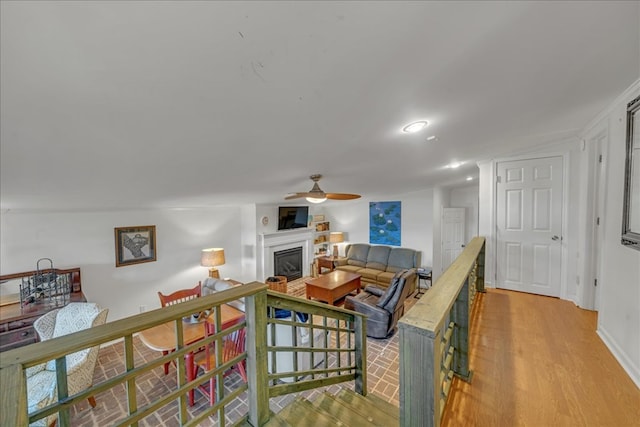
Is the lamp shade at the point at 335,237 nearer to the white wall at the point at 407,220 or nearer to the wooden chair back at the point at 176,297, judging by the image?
the white wall at the point at 407,220

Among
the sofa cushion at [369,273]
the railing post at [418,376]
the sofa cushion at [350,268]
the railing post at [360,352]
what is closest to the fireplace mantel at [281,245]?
the sofa cushion at [350,268]

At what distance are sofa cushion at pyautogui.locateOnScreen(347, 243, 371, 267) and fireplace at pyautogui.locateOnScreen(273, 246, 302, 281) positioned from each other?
1.44 metres

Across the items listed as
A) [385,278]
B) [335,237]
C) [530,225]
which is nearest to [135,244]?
[335,237]

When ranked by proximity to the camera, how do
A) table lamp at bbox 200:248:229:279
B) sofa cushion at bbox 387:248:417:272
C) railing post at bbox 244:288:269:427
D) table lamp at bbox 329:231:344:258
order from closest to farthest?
railing post at bbox 244:288:269:427 → table lamp at bbox 200:248:229:279 → sofa cushion at bbox 387:248:417:272 → table lamp at bbox 329:231:344:258

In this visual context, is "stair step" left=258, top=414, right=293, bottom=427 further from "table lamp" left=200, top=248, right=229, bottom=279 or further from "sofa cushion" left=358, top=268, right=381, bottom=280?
"sofa cushion" left=358, top=268, right=381, bottom=280

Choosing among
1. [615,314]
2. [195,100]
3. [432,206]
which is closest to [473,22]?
[195,100]

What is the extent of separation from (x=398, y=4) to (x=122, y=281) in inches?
183

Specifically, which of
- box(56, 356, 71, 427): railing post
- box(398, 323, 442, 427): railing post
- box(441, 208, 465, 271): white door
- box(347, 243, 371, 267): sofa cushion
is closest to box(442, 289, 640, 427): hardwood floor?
box(398, 323, 442, 427): railing post

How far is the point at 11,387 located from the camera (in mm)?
597

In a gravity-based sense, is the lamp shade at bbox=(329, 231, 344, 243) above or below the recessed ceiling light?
below

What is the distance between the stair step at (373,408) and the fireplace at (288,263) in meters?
4.21

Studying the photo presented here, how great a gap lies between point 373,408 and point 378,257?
5.12 m

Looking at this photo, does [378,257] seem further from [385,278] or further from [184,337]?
[184,337]

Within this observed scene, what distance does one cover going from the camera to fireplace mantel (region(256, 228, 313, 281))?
5508 mm
